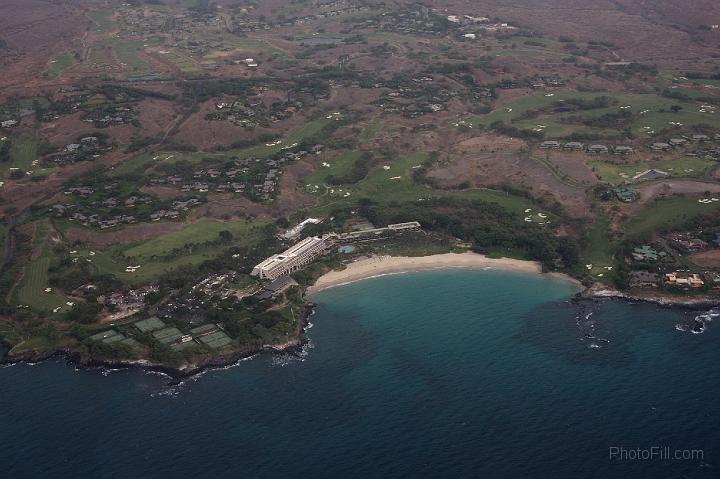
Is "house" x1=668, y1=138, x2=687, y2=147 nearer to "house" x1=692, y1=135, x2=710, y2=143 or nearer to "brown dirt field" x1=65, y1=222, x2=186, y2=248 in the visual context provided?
"house" x1=692, y1=135, x2=710, y2=143

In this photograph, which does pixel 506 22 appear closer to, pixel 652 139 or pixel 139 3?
pixel 652 139

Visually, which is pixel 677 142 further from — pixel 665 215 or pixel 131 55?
pixel 131 55

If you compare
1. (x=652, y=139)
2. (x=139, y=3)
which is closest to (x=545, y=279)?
(x=652, y=139)

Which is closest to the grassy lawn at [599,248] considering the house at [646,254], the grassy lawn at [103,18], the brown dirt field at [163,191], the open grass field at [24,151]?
the house at [646,254]

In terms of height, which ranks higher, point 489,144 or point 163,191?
point 489,144

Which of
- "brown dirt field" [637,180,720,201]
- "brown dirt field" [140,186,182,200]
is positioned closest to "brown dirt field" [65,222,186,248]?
"brown dirt field" [140,186,182,200]

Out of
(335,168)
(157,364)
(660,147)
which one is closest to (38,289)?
(157,364)

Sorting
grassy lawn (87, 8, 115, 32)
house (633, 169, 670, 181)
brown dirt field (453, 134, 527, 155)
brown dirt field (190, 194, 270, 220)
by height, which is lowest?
grassy lawn (87, 8, 115, 32)

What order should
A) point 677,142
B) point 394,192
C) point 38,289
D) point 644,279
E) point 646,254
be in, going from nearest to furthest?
point 644,279 → point 38,289 → point 646,254 → point 394,192 → point 677,142
